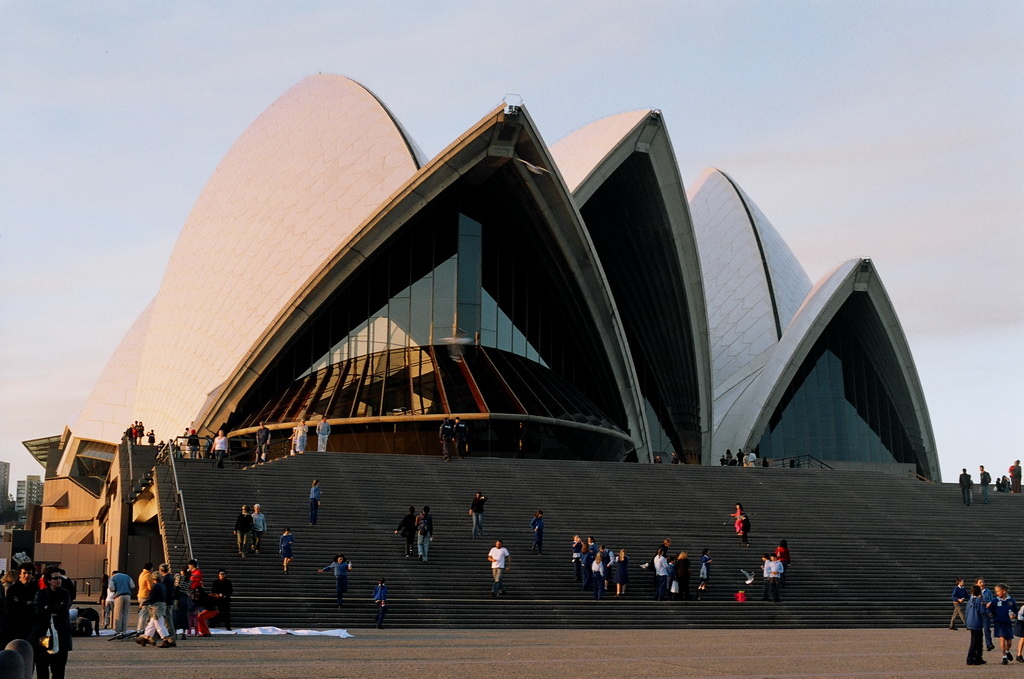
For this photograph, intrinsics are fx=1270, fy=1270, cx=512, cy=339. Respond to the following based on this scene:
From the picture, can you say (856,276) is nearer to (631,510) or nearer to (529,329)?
(529,329)

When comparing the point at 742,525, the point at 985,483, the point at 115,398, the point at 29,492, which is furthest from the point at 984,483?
the point at 29,492

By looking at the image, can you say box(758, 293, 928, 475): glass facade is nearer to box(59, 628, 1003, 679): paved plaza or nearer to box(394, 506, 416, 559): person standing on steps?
box(394, 506, 416, 559): person standing on steps

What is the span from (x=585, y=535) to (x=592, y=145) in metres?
16.8

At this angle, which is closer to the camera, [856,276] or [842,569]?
[842,569]

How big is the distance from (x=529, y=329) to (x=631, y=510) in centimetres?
1287

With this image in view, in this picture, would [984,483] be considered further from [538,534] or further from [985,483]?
[538,534]

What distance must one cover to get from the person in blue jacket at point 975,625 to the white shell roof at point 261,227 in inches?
875

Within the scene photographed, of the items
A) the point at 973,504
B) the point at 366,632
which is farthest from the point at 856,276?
the point at 366,632

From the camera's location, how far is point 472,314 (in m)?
34.4

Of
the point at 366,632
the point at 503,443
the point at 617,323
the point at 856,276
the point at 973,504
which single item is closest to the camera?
the point at 366,632

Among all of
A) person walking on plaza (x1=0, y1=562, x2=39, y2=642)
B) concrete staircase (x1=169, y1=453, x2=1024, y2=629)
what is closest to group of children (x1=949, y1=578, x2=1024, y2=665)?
concrete staircase (x1=169, y1=453, x2=1024, y2=629)

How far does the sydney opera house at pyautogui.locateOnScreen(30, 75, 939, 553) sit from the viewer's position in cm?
3206

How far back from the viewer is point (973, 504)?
A: 26891 mm

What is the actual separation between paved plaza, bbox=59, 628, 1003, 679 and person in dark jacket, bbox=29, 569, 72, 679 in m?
1.29
